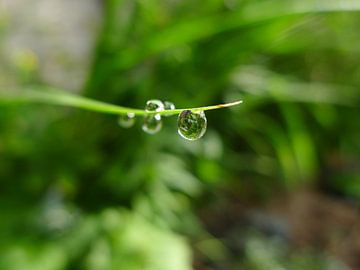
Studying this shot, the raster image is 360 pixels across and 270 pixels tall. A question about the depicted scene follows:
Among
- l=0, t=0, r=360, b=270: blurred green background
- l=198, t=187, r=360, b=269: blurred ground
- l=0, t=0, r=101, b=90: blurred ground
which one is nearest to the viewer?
l=0, t=0, r=360, b=270: blurred green background

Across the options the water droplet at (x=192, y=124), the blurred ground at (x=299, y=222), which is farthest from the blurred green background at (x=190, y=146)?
the water droplet at (x=192, y=124)

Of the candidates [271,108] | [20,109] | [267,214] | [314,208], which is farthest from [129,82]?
[314,208]

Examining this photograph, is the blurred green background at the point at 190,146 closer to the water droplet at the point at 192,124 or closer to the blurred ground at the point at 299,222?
the blurred ground at the point at 299,222

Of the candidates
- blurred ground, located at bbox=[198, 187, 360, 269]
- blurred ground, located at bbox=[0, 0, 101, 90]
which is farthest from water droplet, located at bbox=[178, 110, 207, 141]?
blurred ground, located at bbox=[0, 0, 101, 90]

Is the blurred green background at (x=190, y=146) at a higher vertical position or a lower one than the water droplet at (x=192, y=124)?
higher

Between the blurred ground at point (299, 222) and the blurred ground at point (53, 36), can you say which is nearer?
the blurred ground at point (299, 222)

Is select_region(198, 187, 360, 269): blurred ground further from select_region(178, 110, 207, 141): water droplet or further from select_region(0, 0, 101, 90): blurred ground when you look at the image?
select_region(178, 110, 207, 141): water droplet

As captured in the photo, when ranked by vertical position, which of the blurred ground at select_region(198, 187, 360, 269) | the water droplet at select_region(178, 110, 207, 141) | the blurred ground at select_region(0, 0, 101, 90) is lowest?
the water droplet at select_region(178, 110, 207, 141)

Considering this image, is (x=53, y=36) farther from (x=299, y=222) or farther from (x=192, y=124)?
(x=192, y=124)

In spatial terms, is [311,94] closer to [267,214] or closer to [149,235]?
[267,214]

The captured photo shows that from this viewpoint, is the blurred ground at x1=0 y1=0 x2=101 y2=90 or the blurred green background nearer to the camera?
the blurred green background
